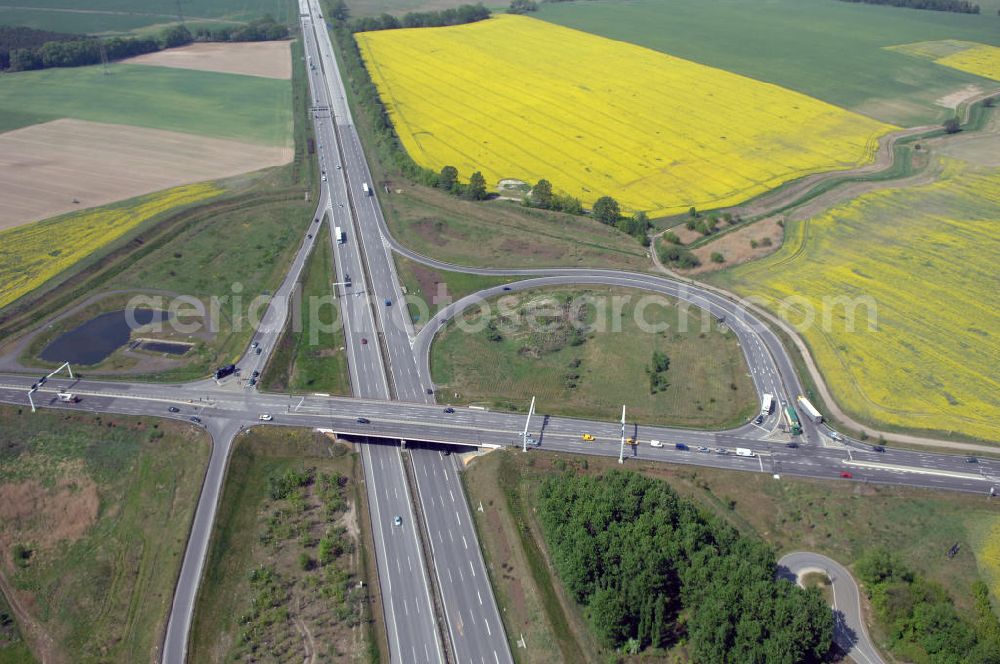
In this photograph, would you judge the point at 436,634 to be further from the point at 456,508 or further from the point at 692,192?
the point at 692,192

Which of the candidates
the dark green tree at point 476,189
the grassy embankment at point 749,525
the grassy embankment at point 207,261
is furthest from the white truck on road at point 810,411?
the grassy embankment at point 207,261

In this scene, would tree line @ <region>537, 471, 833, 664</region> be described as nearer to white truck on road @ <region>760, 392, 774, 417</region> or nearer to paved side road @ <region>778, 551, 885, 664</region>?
paved side road @ <region>778, 551, 885, 664</region>

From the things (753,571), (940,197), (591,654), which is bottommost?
(591,654)

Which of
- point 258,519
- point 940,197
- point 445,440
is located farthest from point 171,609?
point 940,197

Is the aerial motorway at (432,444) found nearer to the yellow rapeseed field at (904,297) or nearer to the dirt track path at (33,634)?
the yellow rapeseed field at (904,297)

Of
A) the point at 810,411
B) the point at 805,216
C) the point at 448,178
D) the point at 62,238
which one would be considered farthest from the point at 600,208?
the point at 62,238
